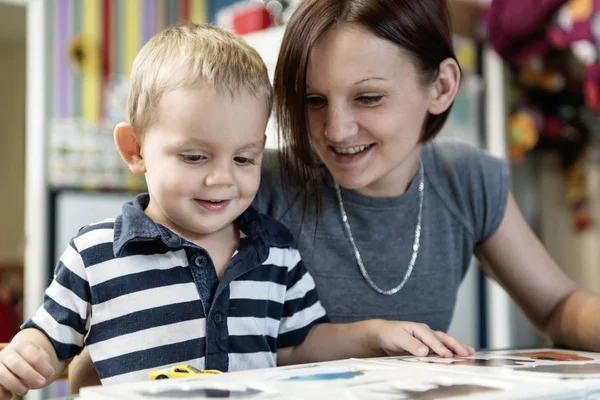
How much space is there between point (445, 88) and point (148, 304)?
616 mm

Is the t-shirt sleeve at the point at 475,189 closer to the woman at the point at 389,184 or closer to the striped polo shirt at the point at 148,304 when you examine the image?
the woman at the point at 389,184

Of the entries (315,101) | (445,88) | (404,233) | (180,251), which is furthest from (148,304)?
(445,88)

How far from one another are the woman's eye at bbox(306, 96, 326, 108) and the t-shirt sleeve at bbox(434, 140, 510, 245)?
1.02 feet

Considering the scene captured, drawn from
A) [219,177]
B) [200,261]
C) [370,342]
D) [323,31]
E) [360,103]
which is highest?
[323,31]

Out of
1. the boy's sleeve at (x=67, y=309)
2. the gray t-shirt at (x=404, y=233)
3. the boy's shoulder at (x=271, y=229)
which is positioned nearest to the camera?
the boy's sleeve at (x=67, y=309)

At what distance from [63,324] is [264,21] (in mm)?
1872

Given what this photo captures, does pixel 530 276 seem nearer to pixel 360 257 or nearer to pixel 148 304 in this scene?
pixel 360 257

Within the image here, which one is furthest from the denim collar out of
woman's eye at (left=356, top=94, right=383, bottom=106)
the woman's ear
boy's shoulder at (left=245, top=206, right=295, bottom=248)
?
the woman's ear

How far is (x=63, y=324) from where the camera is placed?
A: 2.76 feet

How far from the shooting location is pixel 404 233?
1216mm

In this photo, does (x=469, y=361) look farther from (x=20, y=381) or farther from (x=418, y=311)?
(x=20, y=381)

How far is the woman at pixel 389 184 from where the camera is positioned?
103 centimetres

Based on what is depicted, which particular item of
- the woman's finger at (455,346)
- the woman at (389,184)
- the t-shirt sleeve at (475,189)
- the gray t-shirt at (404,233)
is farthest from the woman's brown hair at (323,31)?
the woman's finger at (455,346)

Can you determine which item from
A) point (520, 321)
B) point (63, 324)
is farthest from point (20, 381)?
point (520, 321)
